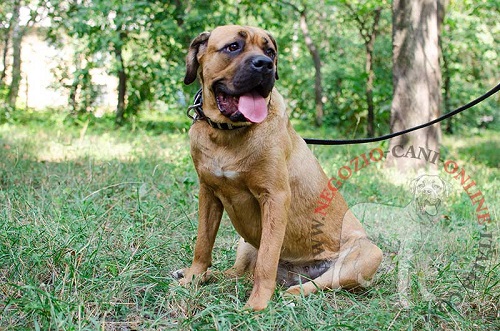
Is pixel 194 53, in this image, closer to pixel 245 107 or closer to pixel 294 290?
pixel 245 107

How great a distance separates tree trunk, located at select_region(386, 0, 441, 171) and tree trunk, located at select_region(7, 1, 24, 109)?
9681 millimetres

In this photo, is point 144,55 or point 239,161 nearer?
point 239,161

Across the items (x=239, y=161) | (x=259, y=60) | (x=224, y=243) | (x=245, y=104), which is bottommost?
(x=224, y=243)

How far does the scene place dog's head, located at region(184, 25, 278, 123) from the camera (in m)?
2.87

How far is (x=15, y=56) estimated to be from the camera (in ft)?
46.6

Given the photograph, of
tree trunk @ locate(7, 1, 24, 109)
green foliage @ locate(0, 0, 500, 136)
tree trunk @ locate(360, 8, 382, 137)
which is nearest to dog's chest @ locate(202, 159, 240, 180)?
green foliage @ locate(0, 0, 500, 136)

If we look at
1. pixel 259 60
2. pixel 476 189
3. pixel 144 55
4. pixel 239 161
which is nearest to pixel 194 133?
pixel 239 161

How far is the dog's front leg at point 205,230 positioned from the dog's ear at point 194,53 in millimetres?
717

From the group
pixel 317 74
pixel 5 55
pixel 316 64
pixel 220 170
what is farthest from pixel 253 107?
pixel 5 55

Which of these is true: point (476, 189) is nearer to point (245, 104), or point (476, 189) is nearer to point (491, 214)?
point (491, 214)

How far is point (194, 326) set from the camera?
2.49 m

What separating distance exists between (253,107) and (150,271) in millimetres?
1192

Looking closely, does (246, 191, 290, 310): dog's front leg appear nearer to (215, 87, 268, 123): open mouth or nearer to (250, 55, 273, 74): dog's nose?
(215, 87, 268, 123): open mouth

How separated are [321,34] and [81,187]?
43.9ft
